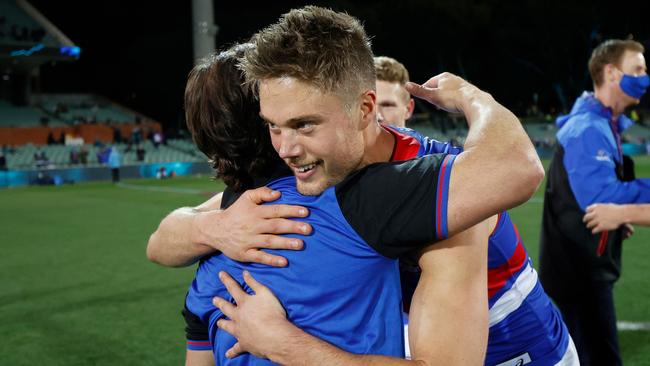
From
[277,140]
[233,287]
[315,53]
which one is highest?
[315,53]

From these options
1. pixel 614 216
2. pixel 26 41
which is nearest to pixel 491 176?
pixel 614 216

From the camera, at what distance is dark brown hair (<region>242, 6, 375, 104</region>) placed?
173cm

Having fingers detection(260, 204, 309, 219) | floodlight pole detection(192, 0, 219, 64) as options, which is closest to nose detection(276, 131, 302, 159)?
fingers detection(260, 204, 309, 219)

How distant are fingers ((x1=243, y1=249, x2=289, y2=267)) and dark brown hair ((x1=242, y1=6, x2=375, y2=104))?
49cm

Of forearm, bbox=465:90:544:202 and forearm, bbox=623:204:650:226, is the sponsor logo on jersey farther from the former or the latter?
forearm, bbox=623:204:650:226

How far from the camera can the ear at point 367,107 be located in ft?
6.20

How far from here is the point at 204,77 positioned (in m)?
2.05

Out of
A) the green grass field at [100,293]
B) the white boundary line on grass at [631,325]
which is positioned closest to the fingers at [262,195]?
the green grass field at [100,293]

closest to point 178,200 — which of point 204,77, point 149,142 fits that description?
point 204,77

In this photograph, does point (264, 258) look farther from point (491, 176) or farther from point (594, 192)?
point (594, 192)

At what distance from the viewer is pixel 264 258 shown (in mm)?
1828

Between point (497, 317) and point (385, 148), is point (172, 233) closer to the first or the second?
point (385, 148)

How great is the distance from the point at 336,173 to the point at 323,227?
0.59 feet

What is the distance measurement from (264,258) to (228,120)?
47 cm
